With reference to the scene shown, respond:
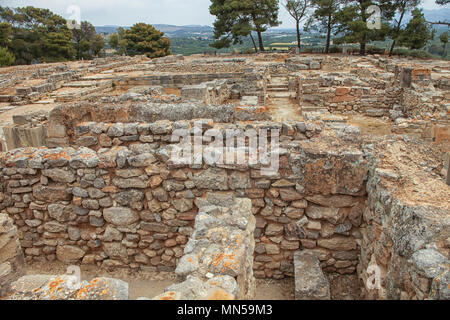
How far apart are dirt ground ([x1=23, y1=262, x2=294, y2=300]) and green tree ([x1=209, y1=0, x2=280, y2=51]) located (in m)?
29.6

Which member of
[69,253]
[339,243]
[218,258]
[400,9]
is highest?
[400,9]

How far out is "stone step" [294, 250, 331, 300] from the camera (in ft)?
11.2

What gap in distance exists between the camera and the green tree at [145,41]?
35656 millimetres

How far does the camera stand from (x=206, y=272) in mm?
2439

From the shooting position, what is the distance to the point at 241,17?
105 ft

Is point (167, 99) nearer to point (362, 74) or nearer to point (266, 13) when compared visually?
point (362, 74)

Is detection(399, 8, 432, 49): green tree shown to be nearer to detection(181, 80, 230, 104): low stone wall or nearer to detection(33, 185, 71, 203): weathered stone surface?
detection(181, 80, 230, 104): low stone wall

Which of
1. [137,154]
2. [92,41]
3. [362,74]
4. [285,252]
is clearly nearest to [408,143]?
[285,252]

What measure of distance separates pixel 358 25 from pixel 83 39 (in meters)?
36.2

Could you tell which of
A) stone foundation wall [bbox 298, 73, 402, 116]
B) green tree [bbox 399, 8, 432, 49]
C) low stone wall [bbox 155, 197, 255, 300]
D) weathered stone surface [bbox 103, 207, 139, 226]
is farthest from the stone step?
green tree [bbox 399, 8, 432, 49]

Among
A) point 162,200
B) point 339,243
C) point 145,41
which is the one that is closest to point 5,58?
point 145,41

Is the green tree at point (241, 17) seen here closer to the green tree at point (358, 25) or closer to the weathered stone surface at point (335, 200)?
the green tree at point (358, 25)

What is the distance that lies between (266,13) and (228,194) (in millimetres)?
31916

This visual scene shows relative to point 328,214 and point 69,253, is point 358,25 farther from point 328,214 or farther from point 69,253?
point 69,253
